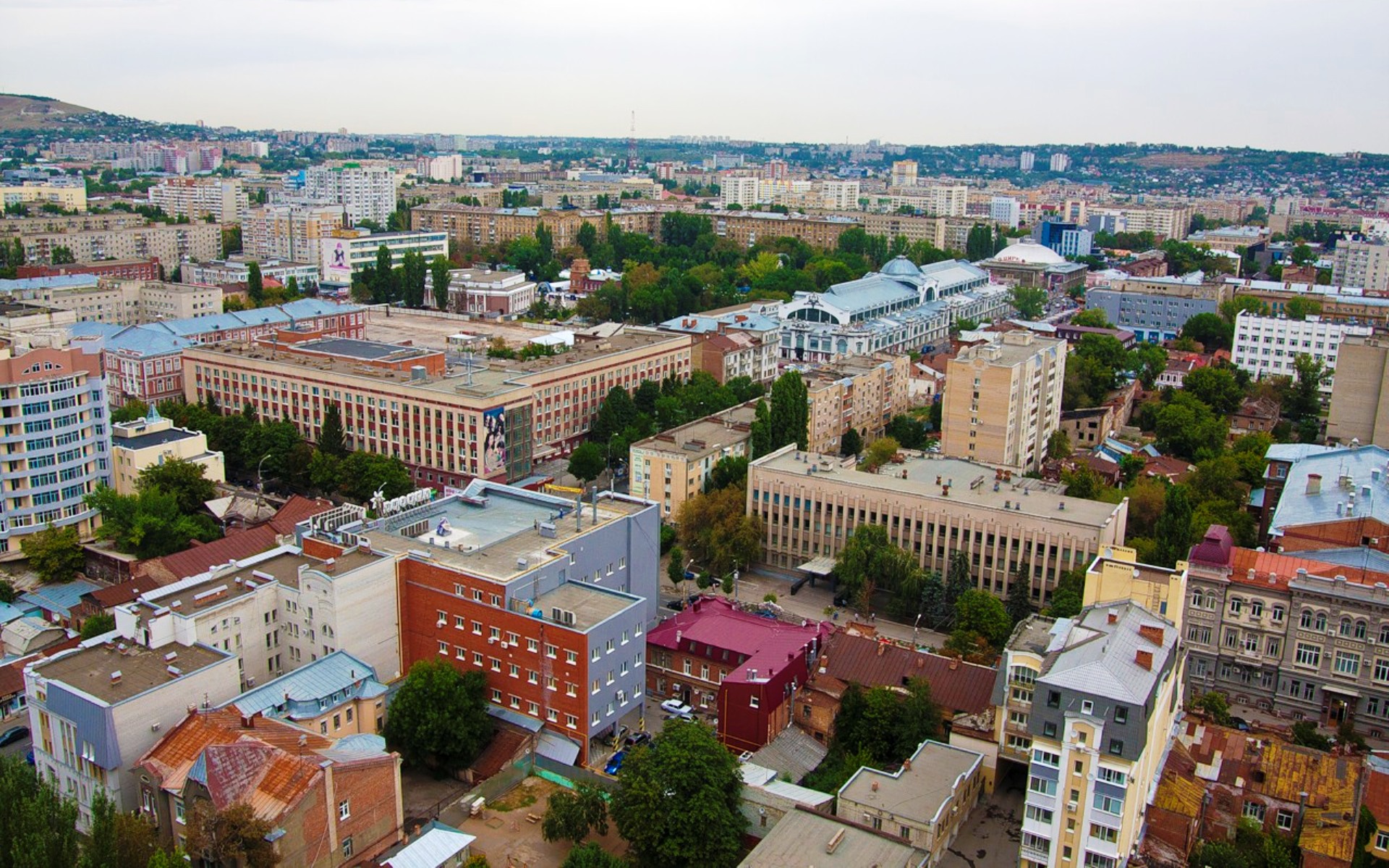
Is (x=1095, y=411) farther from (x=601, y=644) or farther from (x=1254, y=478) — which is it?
(x=601, y=644)

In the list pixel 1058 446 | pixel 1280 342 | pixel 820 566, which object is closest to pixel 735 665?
pixel 820 566

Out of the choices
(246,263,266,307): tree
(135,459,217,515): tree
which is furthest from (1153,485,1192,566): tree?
(246,263,266,307): tree

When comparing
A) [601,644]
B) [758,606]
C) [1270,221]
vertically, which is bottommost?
[758,606]

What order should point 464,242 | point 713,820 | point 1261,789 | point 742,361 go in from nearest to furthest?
point 713,820 → point 1261,789 → point 742,361 → point 464,242

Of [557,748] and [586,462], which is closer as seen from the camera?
[557,748]

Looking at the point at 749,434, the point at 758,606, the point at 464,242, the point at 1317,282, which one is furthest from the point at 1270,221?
the point at 758,606

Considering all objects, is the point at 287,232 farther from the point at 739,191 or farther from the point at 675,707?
the point at 675,707
